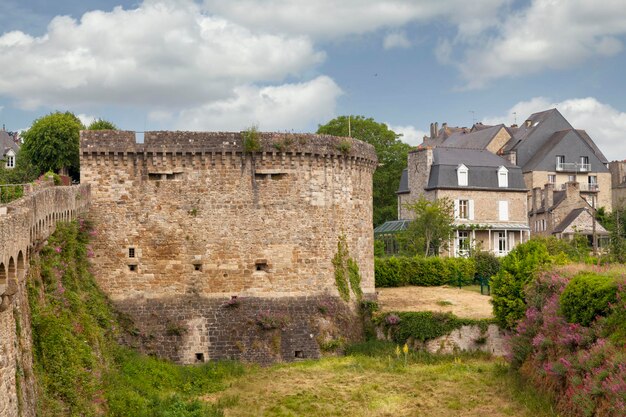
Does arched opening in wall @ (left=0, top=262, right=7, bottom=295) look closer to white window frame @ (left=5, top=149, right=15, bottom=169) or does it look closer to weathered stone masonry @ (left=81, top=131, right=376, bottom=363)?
A: weathered stone masonry @ (left=81, top=131, right=376, bottom=363)

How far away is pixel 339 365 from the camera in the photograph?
24.7 metres

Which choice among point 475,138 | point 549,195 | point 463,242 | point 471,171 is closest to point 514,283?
point 463,242

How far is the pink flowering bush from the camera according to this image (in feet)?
52.3

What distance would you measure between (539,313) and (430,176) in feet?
95.9

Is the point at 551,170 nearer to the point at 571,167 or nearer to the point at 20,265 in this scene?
the point at 571,167

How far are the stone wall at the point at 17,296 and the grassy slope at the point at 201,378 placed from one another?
2.50 feet

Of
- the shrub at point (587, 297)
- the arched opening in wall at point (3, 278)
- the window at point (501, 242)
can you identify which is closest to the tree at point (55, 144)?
the arched opening in wall at point (3, 278)

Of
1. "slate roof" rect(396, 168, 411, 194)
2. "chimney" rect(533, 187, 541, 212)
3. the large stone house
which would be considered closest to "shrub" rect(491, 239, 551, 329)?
the large stone house

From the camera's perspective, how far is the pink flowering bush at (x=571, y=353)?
52.3 feet

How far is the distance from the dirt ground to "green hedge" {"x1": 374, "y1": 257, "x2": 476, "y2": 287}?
924 millimetres

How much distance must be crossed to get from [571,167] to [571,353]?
47.2 m

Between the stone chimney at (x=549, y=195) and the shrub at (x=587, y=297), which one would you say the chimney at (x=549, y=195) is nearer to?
the stone chimney at (x=549, y=195)

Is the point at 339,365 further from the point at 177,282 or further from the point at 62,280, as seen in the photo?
the point at 62,280

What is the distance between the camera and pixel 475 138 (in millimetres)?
67562
